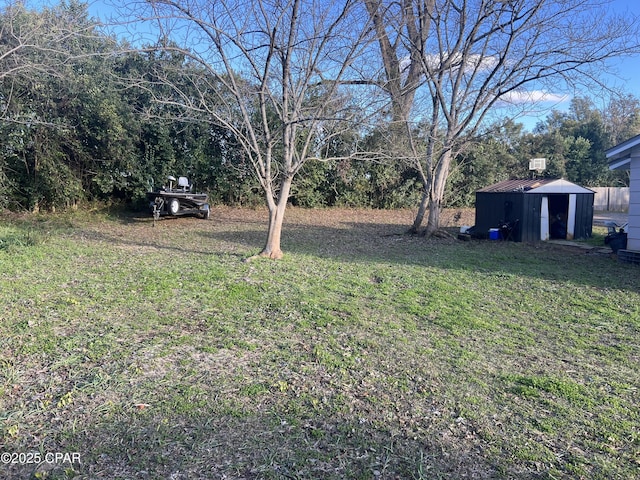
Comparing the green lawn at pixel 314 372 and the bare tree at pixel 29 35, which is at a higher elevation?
the bare tree at pixel 29 35

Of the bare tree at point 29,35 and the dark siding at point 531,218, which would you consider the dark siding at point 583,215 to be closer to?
the dark siding at point 531,218

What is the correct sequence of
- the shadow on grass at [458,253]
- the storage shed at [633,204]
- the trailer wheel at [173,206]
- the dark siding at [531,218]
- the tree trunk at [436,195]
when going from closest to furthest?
1. the shadow on grass at [458,253]
2. the storage shed at [633,204]
3. the dark siding at [531,218]
4. the tree trunk at [436,195]
5. the trailer wheel at [173,206]

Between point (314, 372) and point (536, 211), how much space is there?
985cm

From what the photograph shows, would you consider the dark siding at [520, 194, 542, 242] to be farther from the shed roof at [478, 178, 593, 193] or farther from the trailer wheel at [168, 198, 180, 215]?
the trailer wheel at [168, 198, 180, 215]

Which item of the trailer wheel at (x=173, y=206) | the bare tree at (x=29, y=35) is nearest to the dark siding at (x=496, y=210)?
the trailer wheel at (x=173, y=206)

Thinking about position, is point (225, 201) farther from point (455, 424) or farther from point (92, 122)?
point (455, 424)

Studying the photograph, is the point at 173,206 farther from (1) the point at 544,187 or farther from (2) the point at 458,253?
(1) the point at 544,187

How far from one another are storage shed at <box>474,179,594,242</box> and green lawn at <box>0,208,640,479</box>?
14.0 feet

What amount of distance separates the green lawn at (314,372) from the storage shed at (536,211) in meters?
4.27

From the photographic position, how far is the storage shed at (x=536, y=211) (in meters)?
11.4

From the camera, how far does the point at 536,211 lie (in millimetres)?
11422

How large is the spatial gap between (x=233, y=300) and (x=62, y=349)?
1.95 metres

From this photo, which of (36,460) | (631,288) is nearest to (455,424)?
(36,460)

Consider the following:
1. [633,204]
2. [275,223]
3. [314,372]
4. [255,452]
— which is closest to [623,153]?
[633,204]
